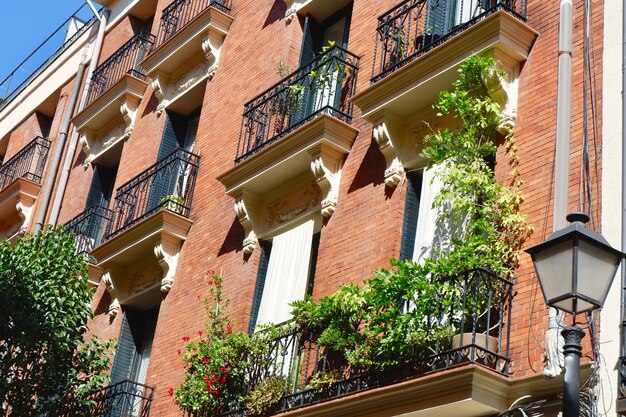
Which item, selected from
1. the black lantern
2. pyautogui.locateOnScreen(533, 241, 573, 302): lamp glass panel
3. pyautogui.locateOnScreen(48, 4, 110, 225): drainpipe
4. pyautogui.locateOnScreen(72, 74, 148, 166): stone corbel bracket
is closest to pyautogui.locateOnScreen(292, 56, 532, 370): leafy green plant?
pyautogui.locateOnScreen(533, 241, 573, 302): lamp glass panel

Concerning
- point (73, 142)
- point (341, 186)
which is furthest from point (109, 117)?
point (341, 186)

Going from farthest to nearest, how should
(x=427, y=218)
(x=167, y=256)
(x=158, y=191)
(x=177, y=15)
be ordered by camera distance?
(x=177, y=15), (x=158, y=191), (x=167, y=256), (x=427, y=218)

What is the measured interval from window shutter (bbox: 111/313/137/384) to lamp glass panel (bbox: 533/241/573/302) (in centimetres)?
1159

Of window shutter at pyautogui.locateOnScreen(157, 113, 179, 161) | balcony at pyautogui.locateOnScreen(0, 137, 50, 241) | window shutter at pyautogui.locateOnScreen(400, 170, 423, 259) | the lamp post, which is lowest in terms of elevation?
the lamp post

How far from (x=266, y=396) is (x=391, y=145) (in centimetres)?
357

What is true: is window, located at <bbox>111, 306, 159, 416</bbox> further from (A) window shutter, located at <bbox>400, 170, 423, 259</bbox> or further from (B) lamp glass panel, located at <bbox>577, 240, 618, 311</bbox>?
(B) lamp glass panel, located at <bbox>577, 240, 618, 311</bbox>

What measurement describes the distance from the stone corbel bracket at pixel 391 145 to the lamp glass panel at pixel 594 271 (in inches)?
233

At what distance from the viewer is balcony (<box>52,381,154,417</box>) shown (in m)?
16.3

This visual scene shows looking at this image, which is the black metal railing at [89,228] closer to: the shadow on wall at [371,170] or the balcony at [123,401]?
the balcony at [123,401]

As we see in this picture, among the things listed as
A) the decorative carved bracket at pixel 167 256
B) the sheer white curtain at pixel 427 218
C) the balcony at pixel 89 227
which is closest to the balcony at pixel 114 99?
the balcony at pixel 89 227

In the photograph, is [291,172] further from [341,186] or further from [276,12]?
[276,12]

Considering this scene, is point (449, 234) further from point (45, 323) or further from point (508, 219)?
point (45, 323)

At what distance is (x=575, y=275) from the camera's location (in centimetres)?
761

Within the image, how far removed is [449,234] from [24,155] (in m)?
16.4
